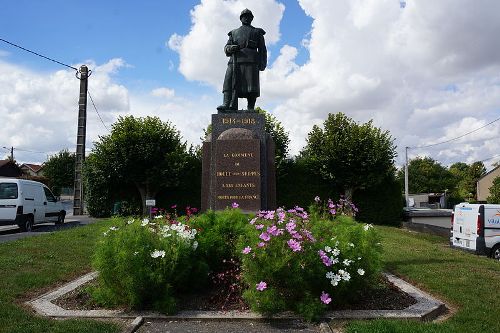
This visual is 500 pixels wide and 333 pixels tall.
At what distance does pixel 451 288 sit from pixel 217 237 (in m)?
3.37

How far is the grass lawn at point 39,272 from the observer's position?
Answer: 4668 mm

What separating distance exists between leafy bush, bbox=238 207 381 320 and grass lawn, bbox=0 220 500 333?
0.58 metres

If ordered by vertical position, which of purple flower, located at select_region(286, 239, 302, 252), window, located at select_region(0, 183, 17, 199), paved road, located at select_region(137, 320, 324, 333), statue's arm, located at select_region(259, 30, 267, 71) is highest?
statue's arm, located at select_region(259, 30, 267, 71)

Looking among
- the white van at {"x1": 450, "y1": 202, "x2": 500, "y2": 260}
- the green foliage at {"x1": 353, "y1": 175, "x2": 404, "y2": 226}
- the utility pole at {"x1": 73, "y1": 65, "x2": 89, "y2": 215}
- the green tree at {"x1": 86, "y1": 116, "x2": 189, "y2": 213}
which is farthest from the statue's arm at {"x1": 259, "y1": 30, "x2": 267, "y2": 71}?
the utility pole at {"x1": 73, "y1": 65, "x2": 89, "y2": 215}

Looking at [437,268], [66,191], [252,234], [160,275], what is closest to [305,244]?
[252,234]

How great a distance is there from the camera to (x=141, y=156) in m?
22.0

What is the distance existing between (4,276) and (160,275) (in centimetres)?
338

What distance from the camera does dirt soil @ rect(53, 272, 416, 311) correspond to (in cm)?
553

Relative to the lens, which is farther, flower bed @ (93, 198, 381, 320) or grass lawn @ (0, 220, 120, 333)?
flower bed @ (93, 198, 381, 320)

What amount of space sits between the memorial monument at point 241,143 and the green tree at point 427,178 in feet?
254

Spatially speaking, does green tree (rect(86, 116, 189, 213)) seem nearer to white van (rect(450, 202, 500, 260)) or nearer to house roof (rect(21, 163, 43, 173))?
white van (rect(450, 202, 500, 260))

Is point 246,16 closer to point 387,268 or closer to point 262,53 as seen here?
point 262,53

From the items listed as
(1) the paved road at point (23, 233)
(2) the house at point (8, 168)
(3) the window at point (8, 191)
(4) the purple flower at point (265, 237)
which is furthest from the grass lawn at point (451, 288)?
(2) the house at point (8, 168)

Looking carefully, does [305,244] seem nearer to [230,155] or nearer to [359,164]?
[230,155]
